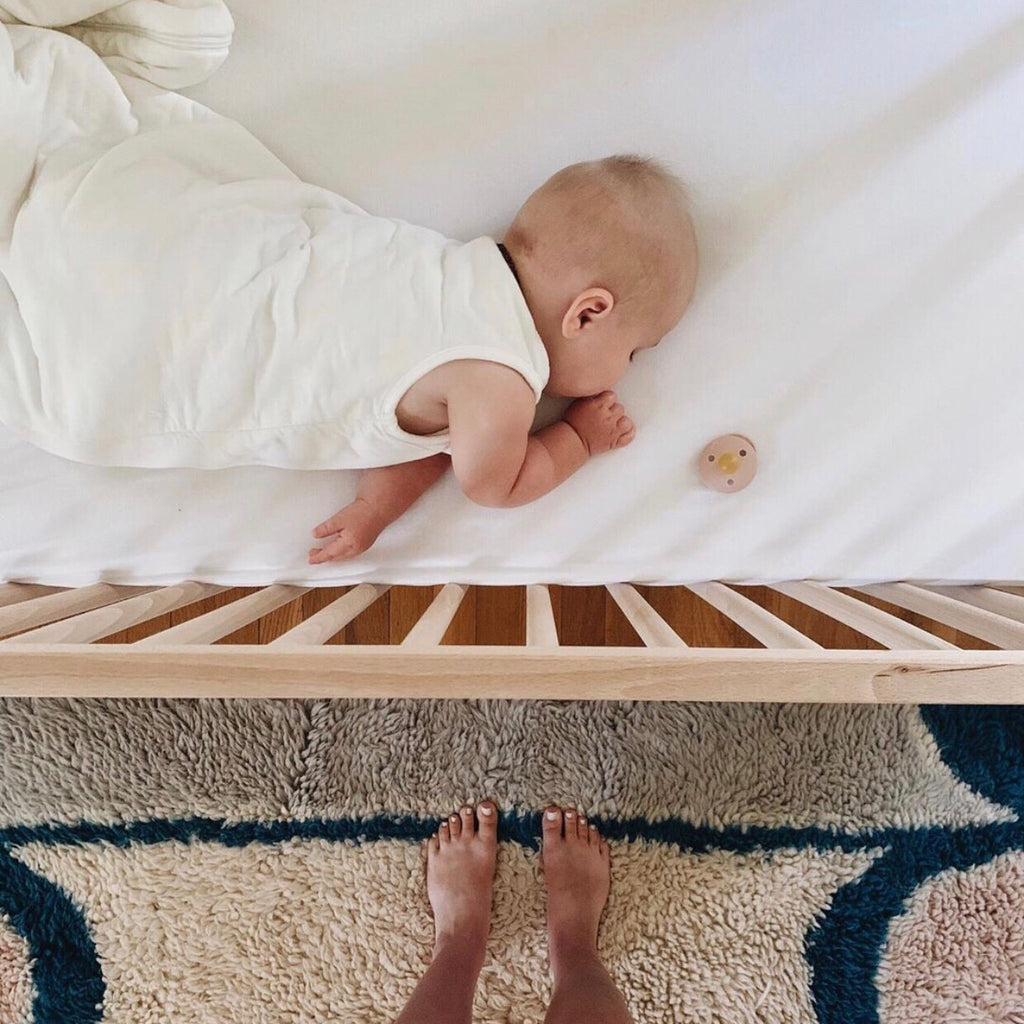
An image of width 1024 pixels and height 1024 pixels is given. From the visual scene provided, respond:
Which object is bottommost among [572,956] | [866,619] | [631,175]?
[572,956]

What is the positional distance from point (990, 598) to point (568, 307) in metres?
0.51

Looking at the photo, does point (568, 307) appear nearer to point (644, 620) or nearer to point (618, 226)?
point (618, 226)

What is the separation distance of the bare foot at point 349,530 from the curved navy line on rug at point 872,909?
2.42 ft

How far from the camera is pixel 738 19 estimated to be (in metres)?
0.84

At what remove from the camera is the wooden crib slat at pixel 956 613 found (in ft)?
2.25

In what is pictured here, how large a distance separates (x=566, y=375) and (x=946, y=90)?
0.47 meters

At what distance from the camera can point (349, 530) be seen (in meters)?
0.87

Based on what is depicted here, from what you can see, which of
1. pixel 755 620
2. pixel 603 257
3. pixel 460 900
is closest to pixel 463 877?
pixel 460 900

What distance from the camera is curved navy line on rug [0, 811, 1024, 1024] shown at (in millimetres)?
1062

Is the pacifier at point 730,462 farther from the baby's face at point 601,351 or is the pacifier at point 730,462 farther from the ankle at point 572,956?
the ankle at point 572,956

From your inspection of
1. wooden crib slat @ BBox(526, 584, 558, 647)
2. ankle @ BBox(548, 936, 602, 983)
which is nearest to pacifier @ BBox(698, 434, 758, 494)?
wooden crib slat @ BBox(526, 584, 558, 647)

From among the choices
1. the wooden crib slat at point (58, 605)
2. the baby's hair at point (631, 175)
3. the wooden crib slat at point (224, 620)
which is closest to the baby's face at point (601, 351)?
the baby's hair at point (631, 175)

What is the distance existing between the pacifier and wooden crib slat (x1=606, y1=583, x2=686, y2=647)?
0.47 feet

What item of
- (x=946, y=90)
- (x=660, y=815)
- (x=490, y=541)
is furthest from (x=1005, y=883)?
(x=946, y=90)
